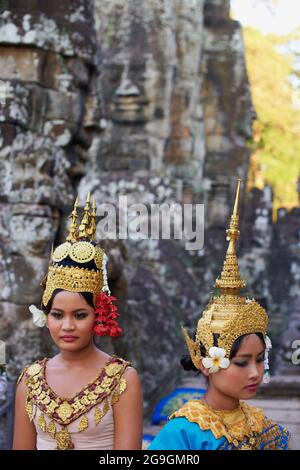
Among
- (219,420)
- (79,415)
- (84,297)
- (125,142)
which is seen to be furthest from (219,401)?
(125,142)

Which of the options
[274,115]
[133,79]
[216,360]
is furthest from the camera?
[274,115]

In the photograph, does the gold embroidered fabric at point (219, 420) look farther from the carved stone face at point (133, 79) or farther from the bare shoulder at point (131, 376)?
the carved stone face at point (133, 79)

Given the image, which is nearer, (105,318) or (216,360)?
(216,360)

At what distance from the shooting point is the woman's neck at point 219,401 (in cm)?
356

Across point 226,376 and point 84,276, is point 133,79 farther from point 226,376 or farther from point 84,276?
point 226,376

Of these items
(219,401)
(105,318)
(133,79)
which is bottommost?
(219,401)

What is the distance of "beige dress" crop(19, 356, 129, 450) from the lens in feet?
11.6

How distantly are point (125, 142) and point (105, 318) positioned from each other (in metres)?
10.4

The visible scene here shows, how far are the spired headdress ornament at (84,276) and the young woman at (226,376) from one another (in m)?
0.32

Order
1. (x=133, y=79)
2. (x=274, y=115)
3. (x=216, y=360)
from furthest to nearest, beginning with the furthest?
(x=274, y=115) < (x=133, y=79) < (x=216, y=360)

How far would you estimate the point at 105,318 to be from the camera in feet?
12.0

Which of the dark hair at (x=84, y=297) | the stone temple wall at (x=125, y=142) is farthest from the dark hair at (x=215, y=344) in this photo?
the stone temple wall at (x=125, y=142)

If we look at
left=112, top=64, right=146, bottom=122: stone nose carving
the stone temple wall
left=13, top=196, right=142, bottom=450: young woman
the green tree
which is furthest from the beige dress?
the green tree

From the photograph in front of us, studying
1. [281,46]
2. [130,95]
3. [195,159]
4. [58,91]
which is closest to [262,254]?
[195,159]
